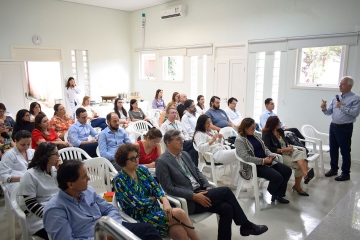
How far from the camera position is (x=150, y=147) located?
112 inches

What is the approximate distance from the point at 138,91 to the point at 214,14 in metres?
3.63

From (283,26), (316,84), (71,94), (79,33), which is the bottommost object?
(71,94)

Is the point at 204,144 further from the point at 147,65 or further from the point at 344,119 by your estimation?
the point at 147,65

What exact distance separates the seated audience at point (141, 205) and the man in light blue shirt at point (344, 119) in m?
2.85

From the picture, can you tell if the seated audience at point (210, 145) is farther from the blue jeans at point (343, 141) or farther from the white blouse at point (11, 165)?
the white blouse at point (11, 165)

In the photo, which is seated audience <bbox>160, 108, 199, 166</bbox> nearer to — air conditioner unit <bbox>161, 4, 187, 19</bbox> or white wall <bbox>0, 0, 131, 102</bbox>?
air conditioner unit <bbox>161, 4, 187, 19</bbox>

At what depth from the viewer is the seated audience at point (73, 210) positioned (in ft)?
4.97

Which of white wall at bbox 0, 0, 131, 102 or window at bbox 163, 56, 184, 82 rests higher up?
white wall at bbox 0, 0, 131, 102

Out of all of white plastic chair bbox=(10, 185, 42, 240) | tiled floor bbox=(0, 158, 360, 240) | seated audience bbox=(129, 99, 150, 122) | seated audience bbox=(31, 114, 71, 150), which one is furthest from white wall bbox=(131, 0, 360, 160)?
white plastic chair bbox=(10, 185, 42, 240)

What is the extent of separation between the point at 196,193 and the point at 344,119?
104 inches

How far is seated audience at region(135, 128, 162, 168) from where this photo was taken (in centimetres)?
274

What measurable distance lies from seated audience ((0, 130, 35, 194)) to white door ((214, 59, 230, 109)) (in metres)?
4.64

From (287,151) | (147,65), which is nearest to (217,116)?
(287,151)

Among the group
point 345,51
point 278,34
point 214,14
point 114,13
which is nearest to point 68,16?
point 114,13
